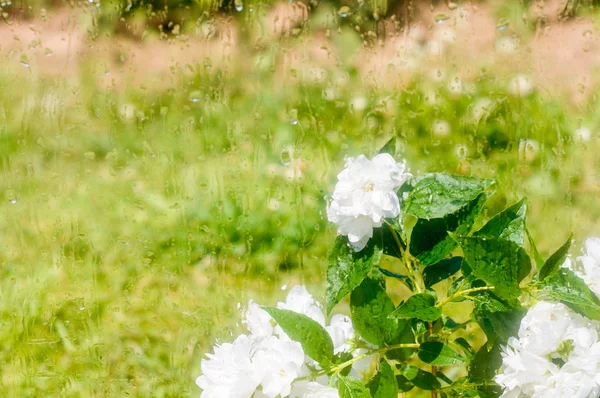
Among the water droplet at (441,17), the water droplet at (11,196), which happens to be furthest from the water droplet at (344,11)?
the water droplet at (11,196)

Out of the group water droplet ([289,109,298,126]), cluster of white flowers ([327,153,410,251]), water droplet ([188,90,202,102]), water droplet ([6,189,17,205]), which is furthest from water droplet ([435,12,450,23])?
cluster of white flowers ([327,153,410,251])

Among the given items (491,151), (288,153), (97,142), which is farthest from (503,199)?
(97,142)

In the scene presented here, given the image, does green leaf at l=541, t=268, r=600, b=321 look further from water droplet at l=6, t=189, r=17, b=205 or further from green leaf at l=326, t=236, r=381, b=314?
water droplet at l=6, t=189, r=17, b=205

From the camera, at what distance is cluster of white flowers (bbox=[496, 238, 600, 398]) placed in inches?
16.4

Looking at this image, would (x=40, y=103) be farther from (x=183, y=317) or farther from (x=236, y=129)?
(x=183, y=317)

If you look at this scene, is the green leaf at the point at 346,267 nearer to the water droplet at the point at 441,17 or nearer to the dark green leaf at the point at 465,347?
the dark green leaf at the point at 465,347

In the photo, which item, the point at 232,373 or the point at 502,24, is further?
the point at 502,24

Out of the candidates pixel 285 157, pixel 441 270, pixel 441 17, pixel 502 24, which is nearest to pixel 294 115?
pixel 285 157

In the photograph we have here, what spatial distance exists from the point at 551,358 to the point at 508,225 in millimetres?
98

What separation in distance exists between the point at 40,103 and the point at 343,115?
708 millimetres

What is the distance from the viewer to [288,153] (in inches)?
60.1

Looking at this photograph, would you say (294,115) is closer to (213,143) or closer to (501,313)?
(213,143)

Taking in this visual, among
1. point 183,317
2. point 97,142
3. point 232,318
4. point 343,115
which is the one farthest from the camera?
Answer: point 343,115

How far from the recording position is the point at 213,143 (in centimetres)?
150
